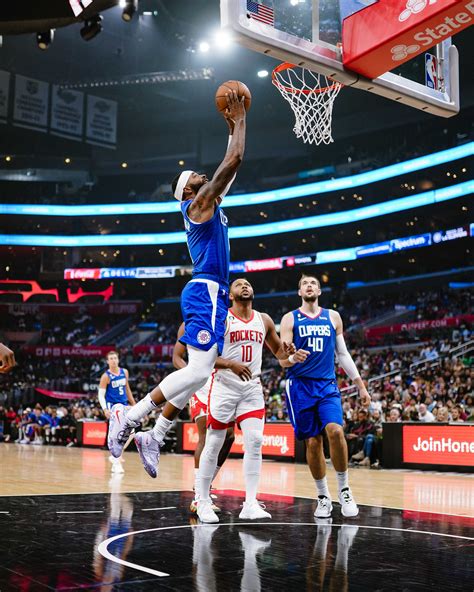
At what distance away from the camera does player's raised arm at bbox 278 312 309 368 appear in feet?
20.6

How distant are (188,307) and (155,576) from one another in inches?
81.7

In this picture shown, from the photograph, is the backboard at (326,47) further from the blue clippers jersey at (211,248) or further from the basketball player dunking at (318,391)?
the basketball player dunking at (318,391)

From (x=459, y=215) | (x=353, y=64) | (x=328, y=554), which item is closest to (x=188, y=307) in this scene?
(x=328, y=554)

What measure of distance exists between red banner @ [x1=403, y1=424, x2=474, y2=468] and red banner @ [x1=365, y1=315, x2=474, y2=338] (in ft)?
56.9

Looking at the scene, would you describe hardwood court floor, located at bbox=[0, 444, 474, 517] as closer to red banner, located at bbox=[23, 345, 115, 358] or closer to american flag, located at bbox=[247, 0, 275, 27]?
american flag, located at bbox=[247, 0, 275, 27]

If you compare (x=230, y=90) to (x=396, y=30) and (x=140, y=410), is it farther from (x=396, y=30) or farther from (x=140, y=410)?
(x=140, y=410)

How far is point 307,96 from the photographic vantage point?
8430 mm

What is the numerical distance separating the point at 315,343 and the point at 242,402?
1.04 m

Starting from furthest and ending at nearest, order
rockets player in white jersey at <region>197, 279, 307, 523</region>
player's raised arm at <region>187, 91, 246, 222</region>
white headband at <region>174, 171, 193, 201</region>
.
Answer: rockets player in white jersey at <region>197, 279, 307, 523</region> < white headband at <region>174, 171, 193, 201</region> < player's raised arm at <region>187, 91, 246, 222</region>

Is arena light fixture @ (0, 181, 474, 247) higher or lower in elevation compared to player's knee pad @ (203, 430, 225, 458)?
higher

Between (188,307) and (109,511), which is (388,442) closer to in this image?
(109,511)

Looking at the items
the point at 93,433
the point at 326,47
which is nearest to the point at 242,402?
the point at 326,47

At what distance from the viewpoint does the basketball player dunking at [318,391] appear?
21.2 ft

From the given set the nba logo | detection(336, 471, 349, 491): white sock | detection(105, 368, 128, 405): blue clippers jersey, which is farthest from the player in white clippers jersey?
detection(105, 368, 128, 405): blue clippers jersey
